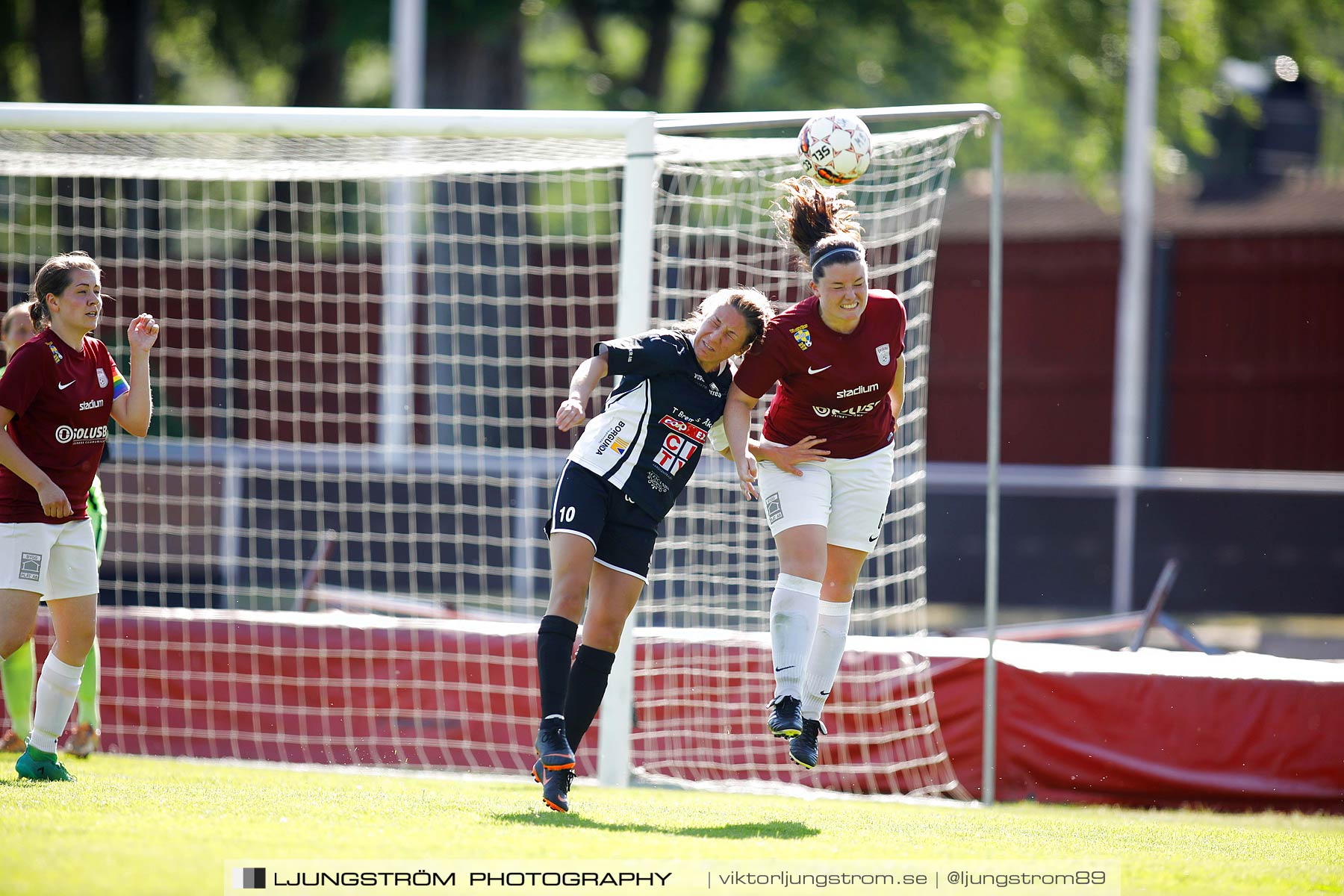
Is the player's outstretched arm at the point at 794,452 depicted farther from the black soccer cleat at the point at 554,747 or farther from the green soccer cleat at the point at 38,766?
the green soccer cleat at the point at 38,766

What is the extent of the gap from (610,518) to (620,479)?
161 mm

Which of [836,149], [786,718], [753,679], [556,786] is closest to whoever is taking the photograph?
[556,786]

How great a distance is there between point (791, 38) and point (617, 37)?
12383mm

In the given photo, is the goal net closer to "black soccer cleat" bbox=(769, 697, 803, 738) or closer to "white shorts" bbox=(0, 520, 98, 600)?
"black soccer cleat" bbox=(769, 697, 803, 738)

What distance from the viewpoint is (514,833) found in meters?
4.38

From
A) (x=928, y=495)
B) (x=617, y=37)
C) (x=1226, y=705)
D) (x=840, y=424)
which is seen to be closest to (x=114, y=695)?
(x=840, y=424)

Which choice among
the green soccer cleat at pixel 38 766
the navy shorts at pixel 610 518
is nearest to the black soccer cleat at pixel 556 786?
the navy shorts at pixel 610 518

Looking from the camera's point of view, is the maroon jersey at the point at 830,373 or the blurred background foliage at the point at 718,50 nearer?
the maroon jersey at the point at 830,373

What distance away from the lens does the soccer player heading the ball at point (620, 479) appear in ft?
16.6

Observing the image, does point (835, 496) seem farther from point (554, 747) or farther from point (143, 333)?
point (143, 333)

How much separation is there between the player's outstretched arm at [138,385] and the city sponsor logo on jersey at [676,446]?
2056 mm

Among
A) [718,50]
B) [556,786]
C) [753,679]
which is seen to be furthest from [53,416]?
[718,50]

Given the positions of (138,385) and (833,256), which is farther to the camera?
(138,385)

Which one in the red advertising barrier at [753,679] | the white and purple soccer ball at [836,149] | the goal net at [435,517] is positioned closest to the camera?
the white and purple soccer ball at [836,149]
